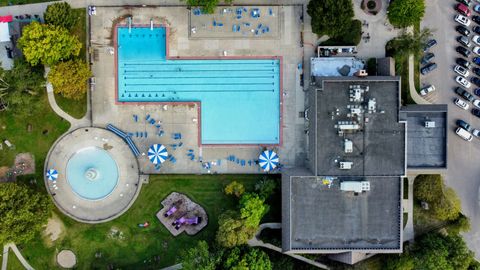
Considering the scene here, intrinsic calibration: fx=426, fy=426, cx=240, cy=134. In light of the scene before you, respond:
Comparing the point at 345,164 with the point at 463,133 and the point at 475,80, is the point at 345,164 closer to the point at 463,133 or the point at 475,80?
the point at 463,133

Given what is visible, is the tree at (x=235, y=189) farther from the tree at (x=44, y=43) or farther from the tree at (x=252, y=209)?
the tree at (x=44, y=43)

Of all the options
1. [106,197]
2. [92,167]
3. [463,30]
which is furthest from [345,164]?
[92,167]

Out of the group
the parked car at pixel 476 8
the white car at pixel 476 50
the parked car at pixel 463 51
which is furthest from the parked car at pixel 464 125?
the parked car at pixel 476 8

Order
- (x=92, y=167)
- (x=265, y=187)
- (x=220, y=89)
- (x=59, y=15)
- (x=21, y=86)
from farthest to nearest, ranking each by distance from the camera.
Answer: (x=92, y=167) → (x=220, y=89) → (x=265, y=187) → (x=59, y=15) → (x=21, y=86)

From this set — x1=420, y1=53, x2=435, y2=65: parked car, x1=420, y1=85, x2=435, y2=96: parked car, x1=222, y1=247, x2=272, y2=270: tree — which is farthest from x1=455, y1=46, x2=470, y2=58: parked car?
x1=222, y1=247, x2=272, y2=270: tree

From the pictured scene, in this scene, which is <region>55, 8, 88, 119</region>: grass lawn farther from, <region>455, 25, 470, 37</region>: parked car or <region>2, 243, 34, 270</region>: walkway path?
<region>455, 25, 470, 37</region>: parked car
